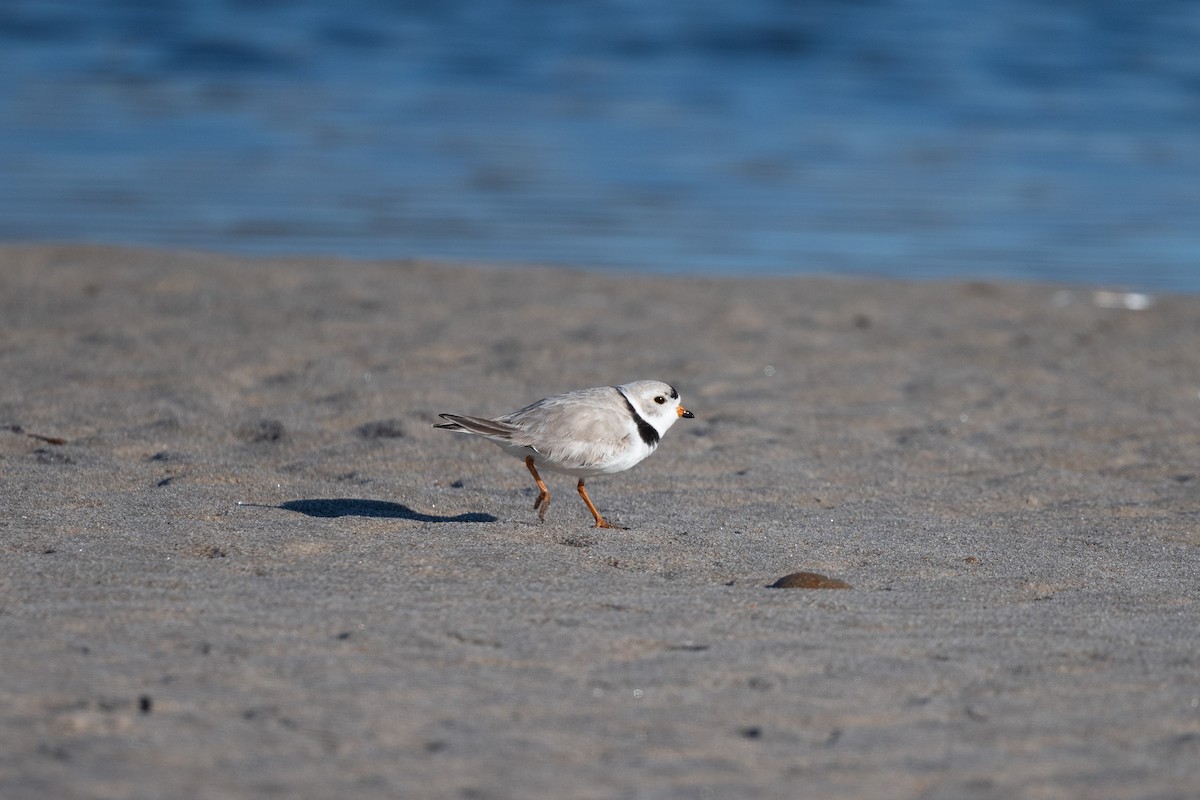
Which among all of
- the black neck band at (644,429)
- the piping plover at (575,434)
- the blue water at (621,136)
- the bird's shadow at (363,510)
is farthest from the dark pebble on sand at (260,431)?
the blue water at (621,136)

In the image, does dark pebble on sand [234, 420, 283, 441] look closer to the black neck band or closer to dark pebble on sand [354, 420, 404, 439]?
dark pebble on sand [354, 420, 404, 439]

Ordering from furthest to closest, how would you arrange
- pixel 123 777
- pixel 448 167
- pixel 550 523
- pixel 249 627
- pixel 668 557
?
pixel 448 167, pixel 550 523, pixel 668 557, pixel 249 627, pixel 123 777

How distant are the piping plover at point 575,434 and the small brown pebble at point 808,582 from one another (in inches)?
37.0

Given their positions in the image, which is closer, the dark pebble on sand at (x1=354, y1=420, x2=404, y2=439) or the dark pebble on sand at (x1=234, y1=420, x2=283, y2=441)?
the dark pebble on sand at (x1=234, y1=420, x2=283, y2=441)

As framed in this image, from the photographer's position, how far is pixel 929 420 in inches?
301

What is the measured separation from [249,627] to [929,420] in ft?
14.6

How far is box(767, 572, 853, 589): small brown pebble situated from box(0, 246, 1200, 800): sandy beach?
0.09 m

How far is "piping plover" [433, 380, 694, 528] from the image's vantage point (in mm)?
5539

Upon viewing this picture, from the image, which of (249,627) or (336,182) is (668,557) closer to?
(249,627)

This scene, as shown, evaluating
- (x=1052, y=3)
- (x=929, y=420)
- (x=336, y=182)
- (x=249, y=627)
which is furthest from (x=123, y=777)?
(x=1052, y=3)

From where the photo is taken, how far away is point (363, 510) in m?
5.66

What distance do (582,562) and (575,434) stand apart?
0.70 m

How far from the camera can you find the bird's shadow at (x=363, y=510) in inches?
219

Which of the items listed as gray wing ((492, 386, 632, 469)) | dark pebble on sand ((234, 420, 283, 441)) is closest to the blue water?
dark pebble on sand ((234, 420, 283, 441))
